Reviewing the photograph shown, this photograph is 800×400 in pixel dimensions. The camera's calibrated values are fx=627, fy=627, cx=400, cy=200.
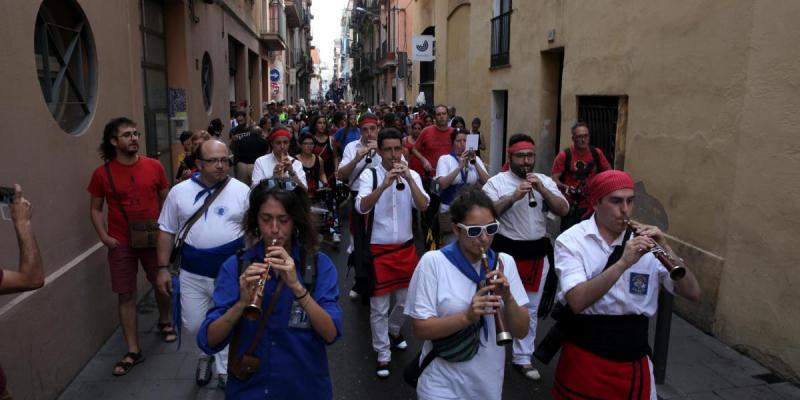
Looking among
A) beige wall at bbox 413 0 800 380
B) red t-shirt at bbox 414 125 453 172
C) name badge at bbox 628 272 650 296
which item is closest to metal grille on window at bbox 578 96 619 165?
beige wall at bbox 413 0 800 380

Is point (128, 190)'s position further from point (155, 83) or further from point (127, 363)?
point (155, 83)

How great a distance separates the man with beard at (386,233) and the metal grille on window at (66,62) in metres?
2.64

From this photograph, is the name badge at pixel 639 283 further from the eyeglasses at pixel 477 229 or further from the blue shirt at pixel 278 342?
the blue shirt at pixel 278 342

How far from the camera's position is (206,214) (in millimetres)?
4215

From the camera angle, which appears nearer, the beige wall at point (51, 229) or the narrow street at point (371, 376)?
the beige wall at point (51, 229)

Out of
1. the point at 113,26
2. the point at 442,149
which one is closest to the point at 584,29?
the point at 442,149

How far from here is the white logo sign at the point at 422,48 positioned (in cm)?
2012

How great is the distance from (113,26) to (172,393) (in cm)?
377

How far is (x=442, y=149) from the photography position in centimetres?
897

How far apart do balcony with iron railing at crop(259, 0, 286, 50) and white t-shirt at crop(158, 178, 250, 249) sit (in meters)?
18.8

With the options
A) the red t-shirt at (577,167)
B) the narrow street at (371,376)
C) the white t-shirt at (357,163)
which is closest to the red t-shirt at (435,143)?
the white t-shirt at (357,163)

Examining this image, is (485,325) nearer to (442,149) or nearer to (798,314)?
(798,314)

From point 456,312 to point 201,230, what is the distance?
2.06m

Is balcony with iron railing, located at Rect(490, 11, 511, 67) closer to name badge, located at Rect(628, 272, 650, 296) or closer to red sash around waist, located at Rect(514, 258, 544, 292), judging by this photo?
red sash around waist, located at Rect(514, 258, 544, 292)
